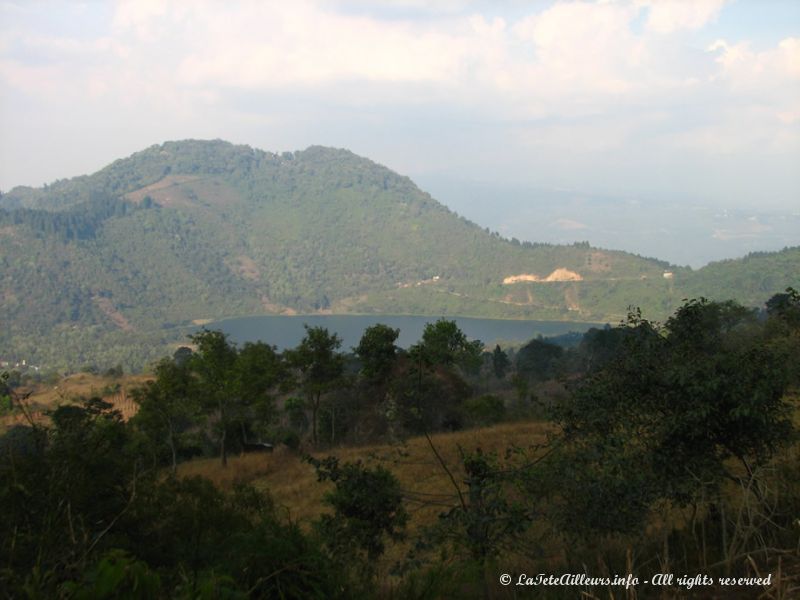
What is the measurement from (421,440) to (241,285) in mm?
161520

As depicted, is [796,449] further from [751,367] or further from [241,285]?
[241,285]

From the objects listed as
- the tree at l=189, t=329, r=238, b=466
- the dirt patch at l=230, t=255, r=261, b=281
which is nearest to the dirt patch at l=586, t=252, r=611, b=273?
the dirt patch at l=230, t=255, r=261, b=281

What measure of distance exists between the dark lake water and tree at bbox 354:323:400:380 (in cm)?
8740

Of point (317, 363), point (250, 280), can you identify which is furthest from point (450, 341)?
point (250, 280)

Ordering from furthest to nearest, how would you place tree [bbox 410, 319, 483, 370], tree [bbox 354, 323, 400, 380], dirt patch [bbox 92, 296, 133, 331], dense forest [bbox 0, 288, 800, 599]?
dirt patch [bbox 92, 296, 133, 331], tree [bbox 410, 319, 483, 370], tree [bbox 354, 323, 400, 380], dense forest [bbox 0, 288, 800, 599]

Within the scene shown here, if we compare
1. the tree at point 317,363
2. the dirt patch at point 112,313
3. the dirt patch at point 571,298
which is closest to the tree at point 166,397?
the tree at point 317,363

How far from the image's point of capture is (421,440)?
2070cm

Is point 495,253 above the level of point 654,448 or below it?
above

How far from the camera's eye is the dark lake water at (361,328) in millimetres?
121438

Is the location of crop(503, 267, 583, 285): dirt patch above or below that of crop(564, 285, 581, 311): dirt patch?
above

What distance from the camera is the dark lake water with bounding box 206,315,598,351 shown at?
12144 centimetres

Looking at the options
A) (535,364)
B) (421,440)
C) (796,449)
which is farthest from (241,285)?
(796,449)

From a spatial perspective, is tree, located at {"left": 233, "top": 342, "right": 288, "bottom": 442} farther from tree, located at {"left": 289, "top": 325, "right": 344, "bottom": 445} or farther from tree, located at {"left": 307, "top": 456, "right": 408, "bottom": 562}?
tree, located at {"left": 307, "top": 456, "right": 408, "bottom": 562}

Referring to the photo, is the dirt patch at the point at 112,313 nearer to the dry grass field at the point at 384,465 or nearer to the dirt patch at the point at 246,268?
the dirt patch at the point at 246,268
